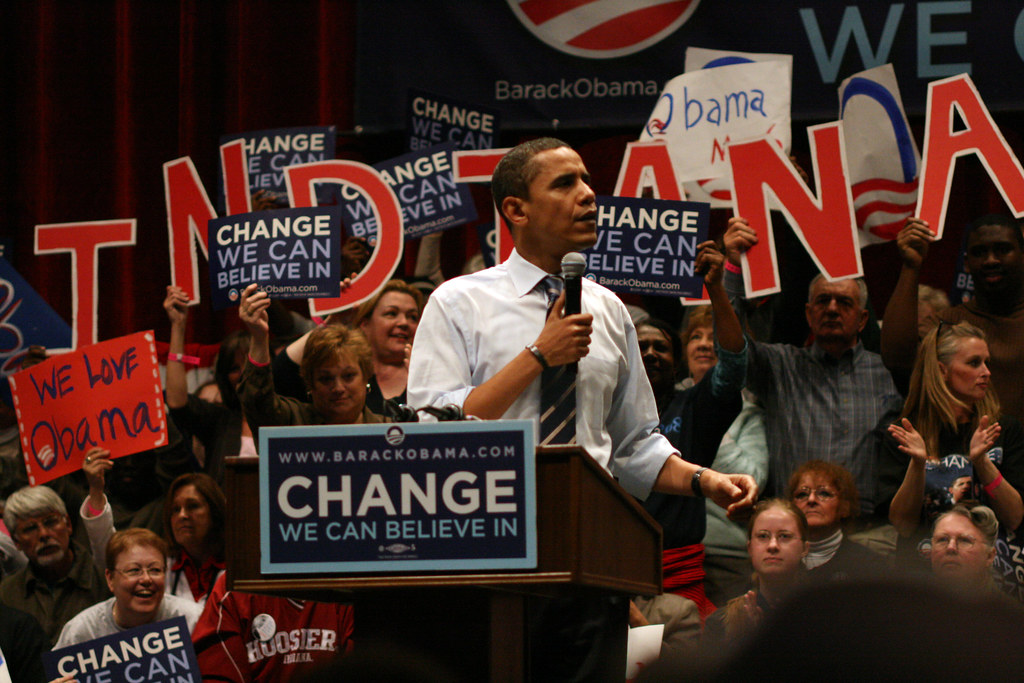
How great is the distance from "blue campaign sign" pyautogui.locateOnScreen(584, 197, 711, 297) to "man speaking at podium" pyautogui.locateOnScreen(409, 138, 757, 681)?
6.34ft

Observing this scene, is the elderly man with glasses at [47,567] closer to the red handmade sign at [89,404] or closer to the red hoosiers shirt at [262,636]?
the red handmade sign at [89,404]

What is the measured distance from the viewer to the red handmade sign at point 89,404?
447 cm

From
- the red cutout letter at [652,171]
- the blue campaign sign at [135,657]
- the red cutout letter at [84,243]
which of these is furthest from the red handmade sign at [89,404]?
the red cutout letter at [652,171]

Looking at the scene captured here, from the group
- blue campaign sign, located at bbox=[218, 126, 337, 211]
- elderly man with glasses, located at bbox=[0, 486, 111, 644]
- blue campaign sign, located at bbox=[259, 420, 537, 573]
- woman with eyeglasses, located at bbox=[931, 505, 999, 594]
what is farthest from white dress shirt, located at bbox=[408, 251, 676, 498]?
blue campaign sign, located at bbox=[218, 126, 337, 211]

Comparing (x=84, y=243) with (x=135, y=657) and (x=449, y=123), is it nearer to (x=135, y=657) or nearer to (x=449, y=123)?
(x=449, y=123)

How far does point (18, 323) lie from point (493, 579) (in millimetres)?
3917

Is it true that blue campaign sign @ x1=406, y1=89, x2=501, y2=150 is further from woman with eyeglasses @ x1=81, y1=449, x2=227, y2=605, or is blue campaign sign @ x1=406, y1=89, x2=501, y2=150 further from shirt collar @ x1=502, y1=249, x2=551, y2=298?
shirt collar @ x1=502, y1=249, x2=551, y2=298

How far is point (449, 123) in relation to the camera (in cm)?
564

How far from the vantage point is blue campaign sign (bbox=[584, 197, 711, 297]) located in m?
4.38

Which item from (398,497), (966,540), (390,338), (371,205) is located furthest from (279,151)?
(398,497)

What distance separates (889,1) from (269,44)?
3.40 m

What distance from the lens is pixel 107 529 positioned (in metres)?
4.48

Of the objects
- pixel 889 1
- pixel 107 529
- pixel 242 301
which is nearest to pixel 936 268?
pixel 889 1

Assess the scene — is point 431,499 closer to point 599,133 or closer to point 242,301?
point 242,301
